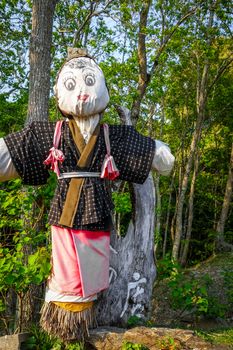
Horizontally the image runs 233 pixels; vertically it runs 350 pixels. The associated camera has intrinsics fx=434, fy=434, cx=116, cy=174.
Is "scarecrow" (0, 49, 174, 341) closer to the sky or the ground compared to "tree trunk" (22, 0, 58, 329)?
closer to the ground

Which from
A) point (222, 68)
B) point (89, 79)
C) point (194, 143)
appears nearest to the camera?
point (89, 79)

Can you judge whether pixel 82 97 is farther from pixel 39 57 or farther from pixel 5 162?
pixel 39 57

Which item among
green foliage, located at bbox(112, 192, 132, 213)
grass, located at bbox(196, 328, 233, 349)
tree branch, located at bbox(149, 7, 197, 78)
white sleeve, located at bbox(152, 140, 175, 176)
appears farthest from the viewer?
tree branch, located at bbox(149, 7, 197, 78)

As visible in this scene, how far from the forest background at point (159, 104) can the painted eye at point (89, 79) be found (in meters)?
0.60

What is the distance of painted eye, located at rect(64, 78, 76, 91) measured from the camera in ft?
10.1

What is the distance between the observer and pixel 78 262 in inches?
117

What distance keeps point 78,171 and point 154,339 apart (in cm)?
125

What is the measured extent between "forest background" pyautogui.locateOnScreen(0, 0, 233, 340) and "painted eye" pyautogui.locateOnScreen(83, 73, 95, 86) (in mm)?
597

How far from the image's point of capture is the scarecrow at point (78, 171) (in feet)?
9.86

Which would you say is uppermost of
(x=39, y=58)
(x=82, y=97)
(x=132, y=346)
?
(x=39, y=58)

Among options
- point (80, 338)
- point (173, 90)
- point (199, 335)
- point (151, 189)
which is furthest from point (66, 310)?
point (173, 90)

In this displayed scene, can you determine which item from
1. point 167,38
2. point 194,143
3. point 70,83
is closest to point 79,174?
point 70,83

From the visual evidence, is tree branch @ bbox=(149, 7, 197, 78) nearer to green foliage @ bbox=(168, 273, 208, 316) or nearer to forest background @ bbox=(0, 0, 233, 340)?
forest background @ bbox=(0, 0, 233, 340)

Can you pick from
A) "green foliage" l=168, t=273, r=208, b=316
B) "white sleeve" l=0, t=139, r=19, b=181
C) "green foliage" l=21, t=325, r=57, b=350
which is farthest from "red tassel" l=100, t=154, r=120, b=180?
"green foliage" l=168, t=273, r=208, b=316
